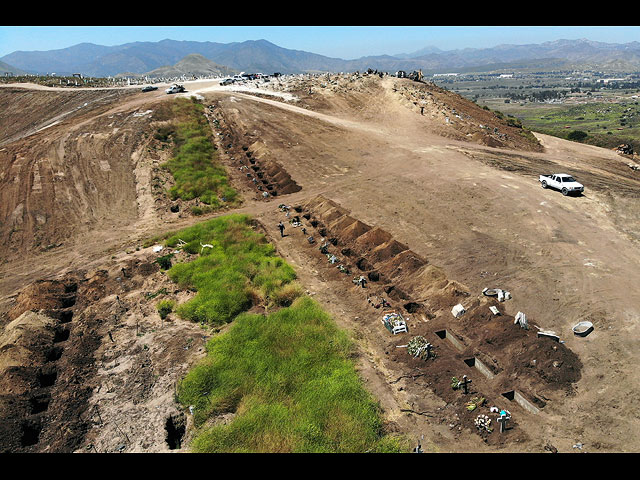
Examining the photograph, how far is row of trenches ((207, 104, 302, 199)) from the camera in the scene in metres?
36.0

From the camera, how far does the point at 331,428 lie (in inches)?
524

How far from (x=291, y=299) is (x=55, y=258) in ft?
58.8

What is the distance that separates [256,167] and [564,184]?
28.4 meters

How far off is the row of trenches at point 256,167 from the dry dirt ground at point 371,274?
0.25 metres

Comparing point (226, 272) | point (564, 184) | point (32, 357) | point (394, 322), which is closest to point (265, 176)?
point (226, 272)

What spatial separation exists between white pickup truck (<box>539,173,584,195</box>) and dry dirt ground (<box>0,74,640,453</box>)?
0.76 meters

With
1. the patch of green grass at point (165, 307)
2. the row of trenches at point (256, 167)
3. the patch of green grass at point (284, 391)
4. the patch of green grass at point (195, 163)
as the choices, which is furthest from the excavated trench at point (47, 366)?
the row of trenches at point (256, 167)

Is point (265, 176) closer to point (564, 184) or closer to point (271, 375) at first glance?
point (271, 375)

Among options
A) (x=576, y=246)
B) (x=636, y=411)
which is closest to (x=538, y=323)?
(x=636, y=411)

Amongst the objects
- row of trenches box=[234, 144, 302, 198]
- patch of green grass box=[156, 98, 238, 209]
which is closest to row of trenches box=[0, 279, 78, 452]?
patch of green grass box=[156, 98, 238, 209]

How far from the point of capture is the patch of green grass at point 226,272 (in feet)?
65.9

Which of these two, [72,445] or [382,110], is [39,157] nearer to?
[72,445]

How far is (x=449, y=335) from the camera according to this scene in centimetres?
1795

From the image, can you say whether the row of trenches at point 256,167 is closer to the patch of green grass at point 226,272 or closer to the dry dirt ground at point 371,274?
the dry dirt ground at point 371,274
